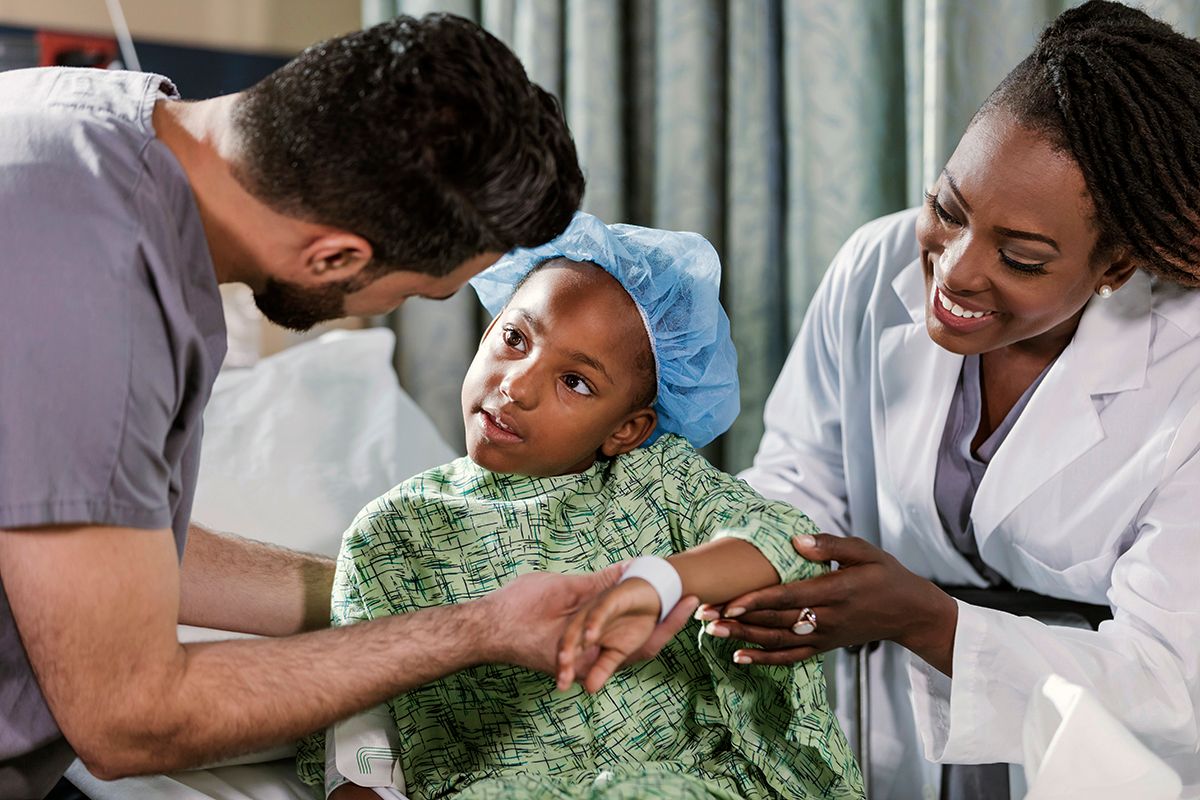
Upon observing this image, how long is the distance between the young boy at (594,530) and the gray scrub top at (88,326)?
→ 1.18ft

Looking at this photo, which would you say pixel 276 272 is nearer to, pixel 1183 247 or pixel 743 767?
pixel 743 767

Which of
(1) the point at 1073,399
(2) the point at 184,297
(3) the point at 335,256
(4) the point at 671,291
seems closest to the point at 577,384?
(4) the point at 671,291

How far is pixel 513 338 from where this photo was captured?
1564 mm

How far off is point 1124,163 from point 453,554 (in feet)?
3.20

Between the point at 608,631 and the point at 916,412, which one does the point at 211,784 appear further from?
the point at 916,412

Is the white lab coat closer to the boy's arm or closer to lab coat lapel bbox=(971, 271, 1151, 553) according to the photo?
lab coat lapel bbox=(971, 271, 1151, 553)

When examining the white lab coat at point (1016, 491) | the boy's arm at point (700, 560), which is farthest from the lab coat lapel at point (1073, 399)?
the boy's arm at point (700, 560)

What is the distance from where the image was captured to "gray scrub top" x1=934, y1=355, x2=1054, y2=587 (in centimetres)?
185

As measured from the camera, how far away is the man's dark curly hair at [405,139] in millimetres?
1169

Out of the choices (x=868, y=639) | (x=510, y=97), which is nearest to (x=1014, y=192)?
(x=868, y=639)

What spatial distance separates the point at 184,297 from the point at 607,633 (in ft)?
1.83

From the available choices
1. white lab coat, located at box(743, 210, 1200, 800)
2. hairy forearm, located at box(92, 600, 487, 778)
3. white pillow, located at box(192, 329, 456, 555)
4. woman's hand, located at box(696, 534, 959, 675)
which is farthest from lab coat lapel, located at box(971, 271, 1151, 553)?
white pillow, located at box(192, 329, 456, 555)

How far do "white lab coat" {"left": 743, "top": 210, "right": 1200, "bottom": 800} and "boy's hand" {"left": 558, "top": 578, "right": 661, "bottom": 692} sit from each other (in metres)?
0.49

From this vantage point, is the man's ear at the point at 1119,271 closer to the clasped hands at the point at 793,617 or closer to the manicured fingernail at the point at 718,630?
the clasped hands at the point at 793,617
